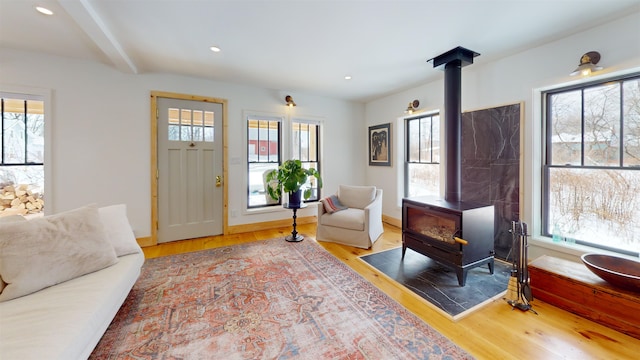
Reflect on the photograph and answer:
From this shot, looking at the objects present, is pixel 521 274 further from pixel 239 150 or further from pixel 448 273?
pixel 239 150

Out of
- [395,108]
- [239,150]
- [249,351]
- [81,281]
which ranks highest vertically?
[395,108]

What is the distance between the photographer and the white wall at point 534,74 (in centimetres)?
212

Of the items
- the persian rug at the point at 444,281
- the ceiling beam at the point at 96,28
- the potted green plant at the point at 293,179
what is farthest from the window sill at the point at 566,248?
the ceiling beam at the point at 96,28

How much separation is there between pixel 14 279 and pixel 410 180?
454 centimetres

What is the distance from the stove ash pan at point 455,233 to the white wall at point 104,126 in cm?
275

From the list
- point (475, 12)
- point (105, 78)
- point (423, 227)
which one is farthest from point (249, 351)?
point (105, 78)

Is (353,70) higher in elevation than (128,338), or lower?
higher

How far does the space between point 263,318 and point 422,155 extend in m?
3.46

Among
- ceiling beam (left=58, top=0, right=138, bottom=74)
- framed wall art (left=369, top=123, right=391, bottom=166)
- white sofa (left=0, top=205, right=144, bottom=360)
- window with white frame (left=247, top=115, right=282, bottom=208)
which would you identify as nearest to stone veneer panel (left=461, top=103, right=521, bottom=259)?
framed wall art (left=369, top=123, right=391, bottom=166)

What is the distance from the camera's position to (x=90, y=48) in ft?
8.96

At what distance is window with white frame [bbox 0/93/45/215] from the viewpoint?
2.84 m

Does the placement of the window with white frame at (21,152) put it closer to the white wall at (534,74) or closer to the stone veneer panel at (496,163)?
the white wall at (534,74)

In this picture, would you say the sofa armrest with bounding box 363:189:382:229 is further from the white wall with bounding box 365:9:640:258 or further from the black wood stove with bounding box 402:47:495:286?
the white wall with bounding box 365:9:640:258

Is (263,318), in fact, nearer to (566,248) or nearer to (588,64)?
(566,248)
